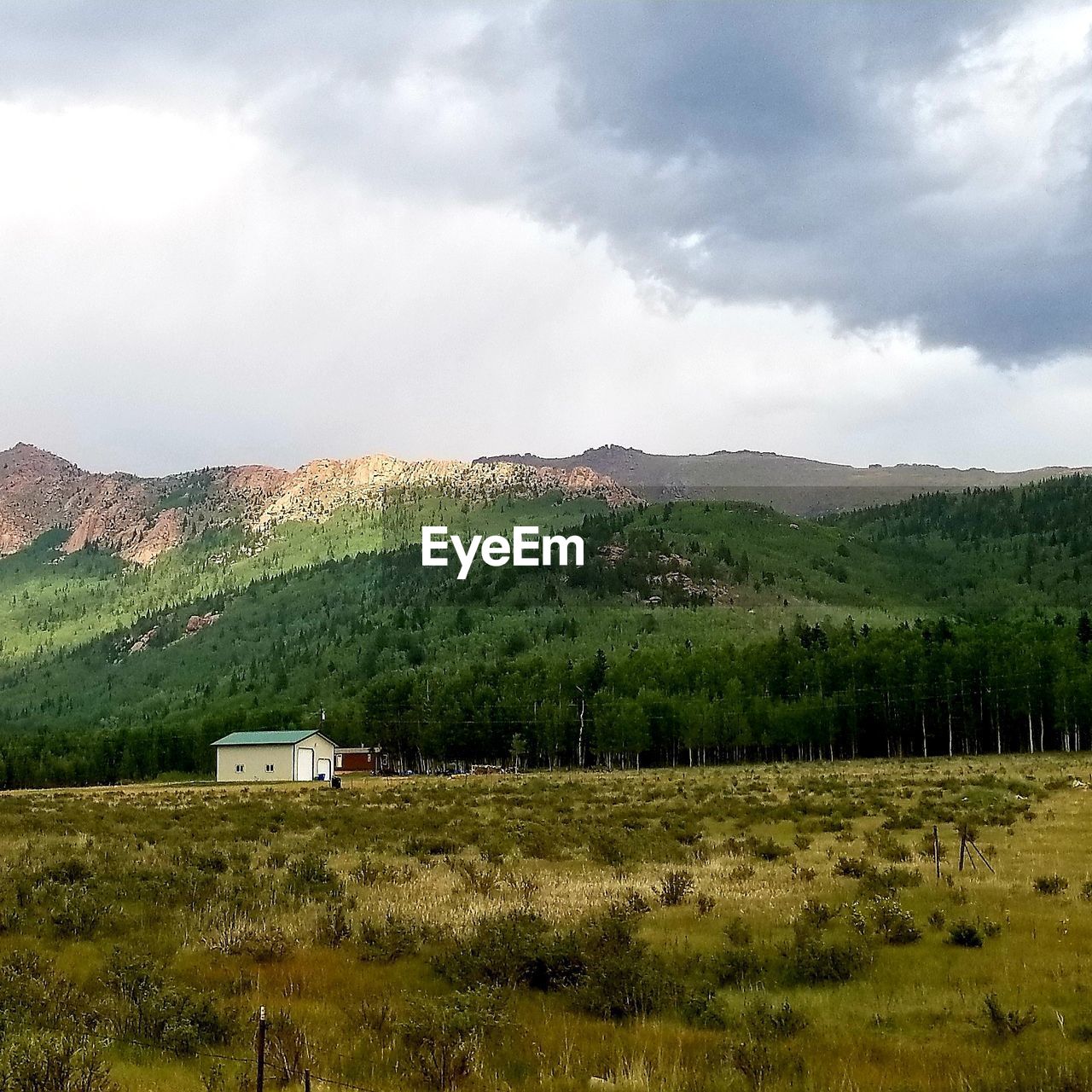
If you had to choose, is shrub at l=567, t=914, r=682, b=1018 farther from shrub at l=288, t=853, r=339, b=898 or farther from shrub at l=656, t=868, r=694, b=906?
shrub at l=288, t=853, r=339, b=898

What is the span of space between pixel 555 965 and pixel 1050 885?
10255 mm

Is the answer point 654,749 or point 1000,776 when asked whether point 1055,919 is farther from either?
point 654,749

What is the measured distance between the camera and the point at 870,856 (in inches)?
899

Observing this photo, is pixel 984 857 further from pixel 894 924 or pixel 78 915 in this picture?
pixel 78 915

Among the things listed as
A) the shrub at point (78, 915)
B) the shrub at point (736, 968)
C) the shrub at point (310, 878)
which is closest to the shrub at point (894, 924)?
the shrub at point (736, 968)

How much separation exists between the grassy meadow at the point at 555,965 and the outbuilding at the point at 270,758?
74.2 metres

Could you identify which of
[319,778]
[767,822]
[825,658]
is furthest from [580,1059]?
[825,658]

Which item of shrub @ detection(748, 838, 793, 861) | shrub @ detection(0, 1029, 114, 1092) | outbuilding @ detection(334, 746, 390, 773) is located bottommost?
outbuilding @ detection(334, 746, 390, 773)

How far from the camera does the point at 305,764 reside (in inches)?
3957

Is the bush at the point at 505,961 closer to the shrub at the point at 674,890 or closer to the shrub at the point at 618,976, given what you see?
the shrub at the point at 618,976

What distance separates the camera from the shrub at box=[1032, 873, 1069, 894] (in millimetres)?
17094

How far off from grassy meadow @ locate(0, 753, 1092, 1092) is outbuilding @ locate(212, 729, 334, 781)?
74231mm

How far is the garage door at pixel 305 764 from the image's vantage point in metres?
98.8

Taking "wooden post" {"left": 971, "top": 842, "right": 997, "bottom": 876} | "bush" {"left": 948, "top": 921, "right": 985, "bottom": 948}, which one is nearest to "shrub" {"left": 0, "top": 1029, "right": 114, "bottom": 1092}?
"bush" {"left": 948, "top": 921, "right": 985, "bottom": 948}
